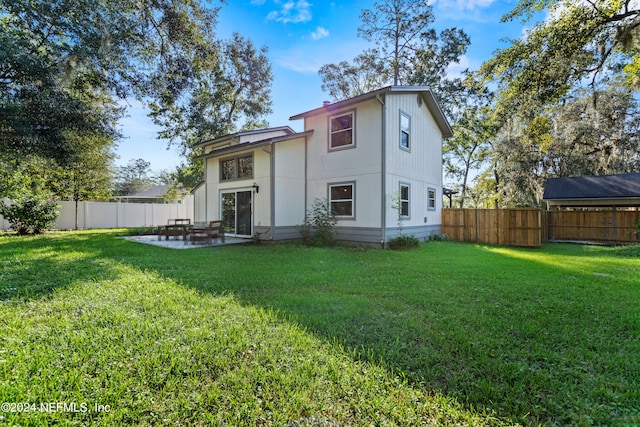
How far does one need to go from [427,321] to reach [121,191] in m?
52.0

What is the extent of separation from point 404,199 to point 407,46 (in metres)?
14.3

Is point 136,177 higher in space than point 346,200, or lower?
higher

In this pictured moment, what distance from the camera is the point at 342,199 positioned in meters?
10.8

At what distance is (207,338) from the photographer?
293cm

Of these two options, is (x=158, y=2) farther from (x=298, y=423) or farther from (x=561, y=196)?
(x=561, y=196)

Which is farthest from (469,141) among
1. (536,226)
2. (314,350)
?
(314,350)

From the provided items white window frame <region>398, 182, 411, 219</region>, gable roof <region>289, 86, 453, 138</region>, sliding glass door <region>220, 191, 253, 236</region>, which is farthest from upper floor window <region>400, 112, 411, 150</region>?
sliding glass door <region>220, 191, 253, 236</region>

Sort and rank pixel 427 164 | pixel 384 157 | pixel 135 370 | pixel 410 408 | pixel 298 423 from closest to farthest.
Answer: pixel 298 423 < pixel 410 408 < pixel 135 370 < pixel 384 157 < pixel 427 164

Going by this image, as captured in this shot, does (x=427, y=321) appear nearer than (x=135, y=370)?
No

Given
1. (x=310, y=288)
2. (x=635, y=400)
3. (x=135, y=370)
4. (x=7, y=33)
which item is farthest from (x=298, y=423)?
(x=7, y=33)

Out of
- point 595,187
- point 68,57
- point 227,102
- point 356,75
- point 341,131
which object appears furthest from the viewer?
point 356,75

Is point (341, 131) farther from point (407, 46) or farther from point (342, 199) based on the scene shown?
point (407, 46)

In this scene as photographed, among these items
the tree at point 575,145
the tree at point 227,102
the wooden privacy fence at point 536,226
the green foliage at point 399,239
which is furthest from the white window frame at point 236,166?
the tree at point 575,145

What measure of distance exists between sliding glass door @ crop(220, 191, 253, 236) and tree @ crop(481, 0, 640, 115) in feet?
30.8
